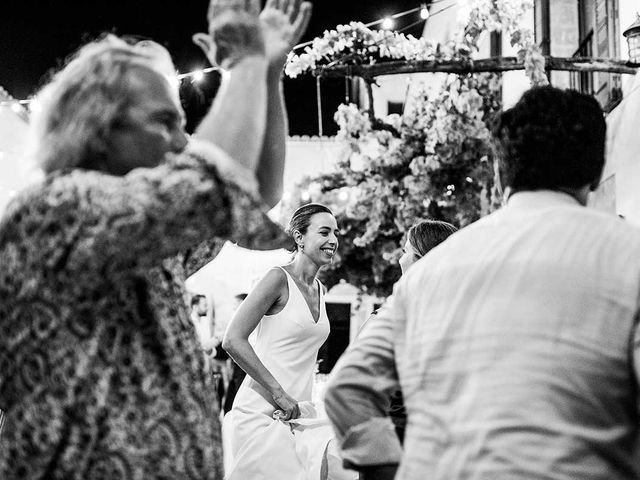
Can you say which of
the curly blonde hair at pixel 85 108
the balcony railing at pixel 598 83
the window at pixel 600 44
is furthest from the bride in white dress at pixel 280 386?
the window at pixel 600 44

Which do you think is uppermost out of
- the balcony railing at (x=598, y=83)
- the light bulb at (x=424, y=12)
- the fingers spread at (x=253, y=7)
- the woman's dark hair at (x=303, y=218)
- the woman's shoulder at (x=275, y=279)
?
the light bulb at (x=424, y=12)

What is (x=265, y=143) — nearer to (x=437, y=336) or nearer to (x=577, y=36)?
(x=437, y=336)

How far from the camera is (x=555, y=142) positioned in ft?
6.88

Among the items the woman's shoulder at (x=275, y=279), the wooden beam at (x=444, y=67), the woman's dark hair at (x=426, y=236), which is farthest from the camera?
the wooden beam at (x=444, y=67)

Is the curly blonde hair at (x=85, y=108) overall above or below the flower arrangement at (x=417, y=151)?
above

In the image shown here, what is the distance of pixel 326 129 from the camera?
30516 millimetres

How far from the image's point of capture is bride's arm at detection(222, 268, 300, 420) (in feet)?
16.4

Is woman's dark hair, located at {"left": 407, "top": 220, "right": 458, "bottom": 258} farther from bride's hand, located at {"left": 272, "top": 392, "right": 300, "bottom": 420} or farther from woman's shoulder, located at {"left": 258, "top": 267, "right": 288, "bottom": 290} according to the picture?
bride's hand, located at {"left": 272, "top": 392, "right": 300, "bottom": 420}

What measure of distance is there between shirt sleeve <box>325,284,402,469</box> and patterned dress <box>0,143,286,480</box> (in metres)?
0.54

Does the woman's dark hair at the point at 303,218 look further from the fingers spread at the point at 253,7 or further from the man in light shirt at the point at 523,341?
the fingers spread at the point at 253,7

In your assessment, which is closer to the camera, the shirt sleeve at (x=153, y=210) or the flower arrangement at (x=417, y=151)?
the shirt sleeve at (x=153, y=210)

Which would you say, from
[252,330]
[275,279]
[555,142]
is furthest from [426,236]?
[555,142]

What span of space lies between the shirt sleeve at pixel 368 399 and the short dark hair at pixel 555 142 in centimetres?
47

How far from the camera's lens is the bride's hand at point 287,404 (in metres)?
4.97
